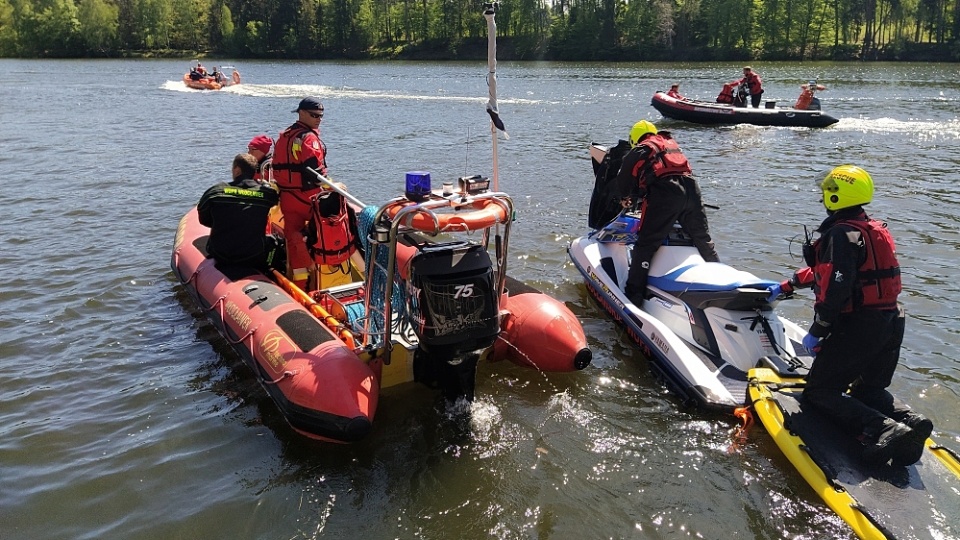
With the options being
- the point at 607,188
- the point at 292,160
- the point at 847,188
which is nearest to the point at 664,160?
the point at 607,188

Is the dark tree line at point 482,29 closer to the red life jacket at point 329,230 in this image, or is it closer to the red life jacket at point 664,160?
the red life jacket at point 664,160

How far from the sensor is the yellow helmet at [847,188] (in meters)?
4.10

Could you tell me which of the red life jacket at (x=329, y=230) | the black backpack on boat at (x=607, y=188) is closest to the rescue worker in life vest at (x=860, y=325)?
the black backpack on boat at (x=607, y=188)

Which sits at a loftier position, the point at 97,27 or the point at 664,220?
the point at 97,27

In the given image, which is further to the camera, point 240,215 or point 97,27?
point 97,27

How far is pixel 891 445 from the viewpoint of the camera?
12.9 feet

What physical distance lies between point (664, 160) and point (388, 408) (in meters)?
3.21

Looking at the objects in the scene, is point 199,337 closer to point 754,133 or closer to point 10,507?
point 10,507

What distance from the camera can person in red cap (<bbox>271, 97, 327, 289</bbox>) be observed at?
235 inches

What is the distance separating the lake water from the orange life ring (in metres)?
1.55

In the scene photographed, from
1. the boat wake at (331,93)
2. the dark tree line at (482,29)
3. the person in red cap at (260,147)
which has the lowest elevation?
the person in red cap at (260,147)

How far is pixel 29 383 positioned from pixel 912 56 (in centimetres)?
5703

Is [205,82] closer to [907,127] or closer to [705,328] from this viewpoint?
[907,127]

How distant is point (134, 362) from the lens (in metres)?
6.08
